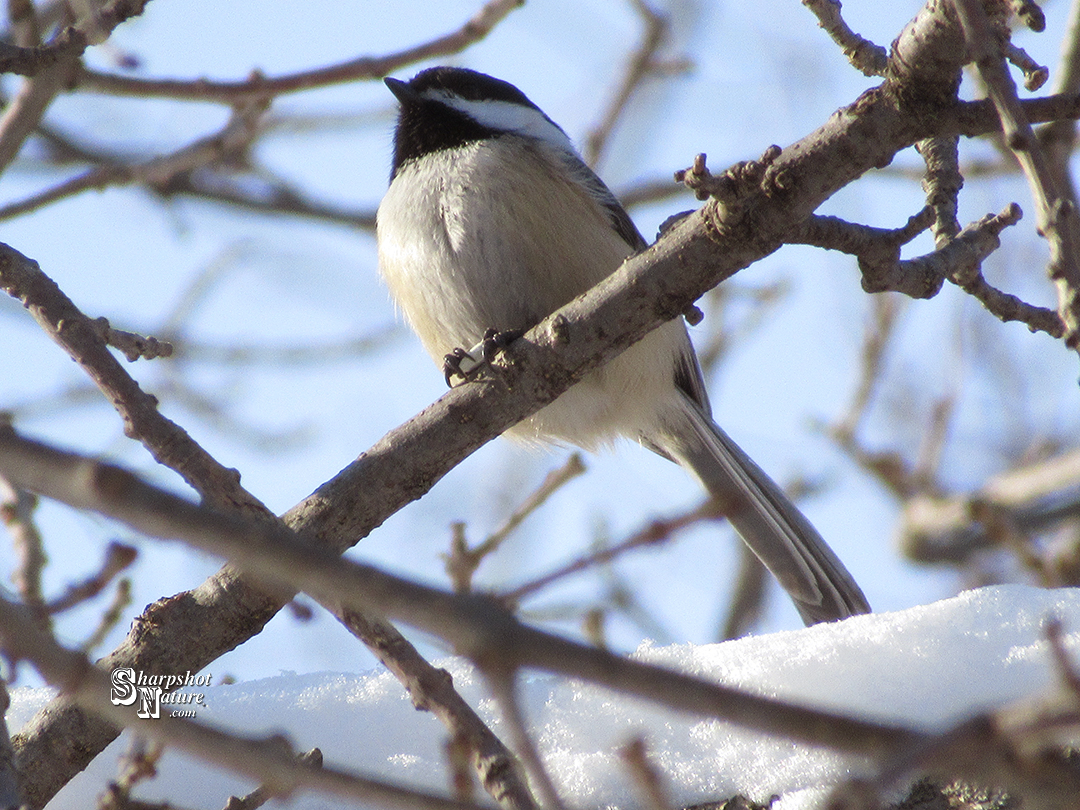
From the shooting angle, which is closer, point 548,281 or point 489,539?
point 489,539

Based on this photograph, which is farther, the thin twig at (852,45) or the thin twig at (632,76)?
the thin twig at (632,76)

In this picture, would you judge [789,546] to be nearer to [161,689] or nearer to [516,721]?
[161,689]

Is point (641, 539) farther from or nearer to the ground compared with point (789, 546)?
nearer to the ground

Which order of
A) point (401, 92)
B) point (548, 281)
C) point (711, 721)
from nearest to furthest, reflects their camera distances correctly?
point (711, 721) → point (548, 281) → point (401, 92)

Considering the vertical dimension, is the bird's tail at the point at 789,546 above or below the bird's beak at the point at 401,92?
below

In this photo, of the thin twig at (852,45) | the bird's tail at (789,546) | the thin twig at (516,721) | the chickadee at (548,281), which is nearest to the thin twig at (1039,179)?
the thin twig at (852,45)

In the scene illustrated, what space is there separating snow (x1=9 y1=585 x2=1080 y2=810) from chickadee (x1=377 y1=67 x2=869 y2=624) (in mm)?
693

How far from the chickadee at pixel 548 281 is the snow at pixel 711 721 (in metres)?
0.69

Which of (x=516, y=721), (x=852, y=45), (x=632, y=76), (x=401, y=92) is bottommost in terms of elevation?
(x=516, y=721)

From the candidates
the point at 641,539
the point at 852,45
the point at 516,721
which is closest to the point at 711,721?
the point at 641,539

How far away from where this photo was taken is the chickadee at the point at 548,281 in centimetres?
247

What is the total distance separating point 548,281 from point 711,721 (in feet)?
4.13

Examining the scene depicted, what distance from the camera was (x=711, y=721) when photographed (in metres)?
1.44

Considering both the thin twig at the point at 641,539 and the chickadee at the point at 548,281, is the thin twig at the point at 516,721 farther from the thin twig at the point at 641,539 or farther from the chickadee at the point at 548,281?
the chickadee at the point at 548,281
